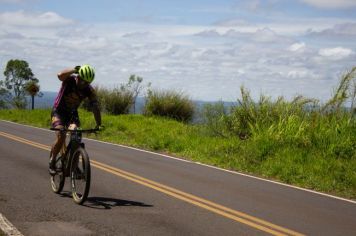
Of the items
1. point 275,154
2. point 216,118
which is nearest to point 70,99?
point 275,154

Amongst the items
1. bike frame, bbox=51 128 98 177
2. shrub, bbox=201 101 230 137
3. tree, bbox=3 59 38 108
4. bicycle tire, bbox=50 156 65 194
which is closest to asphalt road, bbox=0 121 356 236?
bicycle tire, bbox=50 156 65 194

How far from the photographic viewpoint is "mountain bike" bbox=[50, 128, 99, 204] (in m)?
8.30

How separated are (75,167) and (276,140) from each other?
27.8 ft

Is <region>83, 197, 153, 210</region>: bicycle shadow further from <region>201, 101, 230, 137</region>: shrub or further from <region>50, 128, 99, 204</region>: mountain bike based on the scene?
<region>201, 101, 230, 137</region>: shrub

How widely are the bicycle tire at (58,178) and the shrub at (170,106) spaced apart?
2015cm

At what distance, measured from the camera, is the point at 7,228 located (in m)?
6.70

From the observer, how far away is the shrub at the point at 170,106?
2952cm

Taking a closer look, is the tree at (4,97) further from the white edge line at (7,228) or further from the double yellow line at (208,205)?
the white edge line at (7,228)

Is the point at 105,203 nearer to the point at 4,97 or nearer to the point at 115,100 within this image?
the point at 115,100

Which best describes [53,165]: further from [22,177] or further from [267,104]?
[267,104]

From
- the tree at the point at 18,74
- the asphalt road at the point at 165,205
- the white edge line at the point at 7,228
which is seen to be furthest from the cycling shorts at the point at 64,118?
the tree at the point at 18,74

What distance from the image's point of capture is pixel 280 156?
14.6m

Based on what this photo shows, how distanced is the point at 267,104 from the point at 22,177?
32.2ft

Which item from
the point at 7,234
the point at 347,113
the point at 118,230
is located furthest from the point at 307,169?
the point at 7,234
